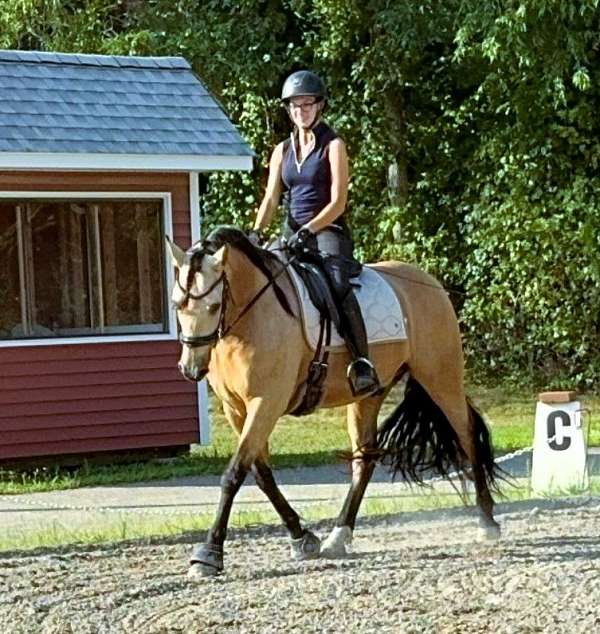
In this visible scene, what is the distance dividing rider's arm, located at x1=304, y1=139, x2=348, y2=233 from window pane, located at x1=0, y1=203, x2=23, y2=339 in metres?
6.07

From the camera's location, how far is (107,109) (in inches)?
601

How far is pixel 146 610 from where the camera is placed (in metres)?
7.22

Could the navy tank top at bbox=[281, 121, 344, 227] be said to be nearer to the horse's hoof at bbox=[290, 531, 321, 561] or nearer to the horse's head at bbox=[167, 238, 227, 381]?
the horse's head at bbox=[167, 238, 227, 381]

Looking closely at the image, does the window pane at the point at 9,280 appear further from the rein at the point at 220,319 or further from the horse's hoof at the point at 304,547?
the rein at the point at 220,319

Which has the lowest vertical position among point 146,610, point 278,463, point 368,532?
point 278,463

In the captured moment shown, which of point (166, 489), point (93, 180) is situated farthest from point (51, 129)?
point (166, 489)

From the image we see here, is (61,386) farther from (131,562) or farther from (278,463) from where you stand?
(131,562)

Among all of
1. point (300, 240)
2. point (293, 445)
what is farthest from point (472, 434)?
point (293, 445)

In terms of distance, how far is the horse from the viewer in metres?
8.20

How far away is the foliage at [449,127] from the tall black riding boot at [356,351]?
10.0m

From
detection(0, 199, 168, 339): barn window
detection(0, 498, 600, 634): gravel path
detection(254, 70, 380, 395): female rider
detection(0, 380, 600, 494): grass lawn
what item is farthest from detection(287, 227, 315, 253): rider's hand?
detection(0, 199, 168, 339): barn window

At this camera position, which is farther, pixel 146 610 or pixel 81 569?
pixel 81 569

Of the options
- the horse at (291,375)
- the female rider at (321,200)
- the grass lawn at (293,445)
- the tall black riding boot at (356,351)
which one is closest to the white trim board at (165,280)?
the grass lawn at (293,445)

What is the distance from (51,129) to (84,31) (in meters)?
10.4
